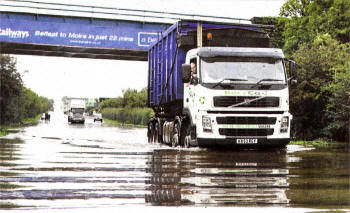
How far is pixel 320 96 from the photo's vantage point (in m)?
23.3

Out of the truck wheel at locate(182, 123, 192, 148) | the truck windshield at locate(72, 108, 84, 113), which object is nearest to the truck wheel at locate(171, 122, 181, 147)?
the truck wheel at locate(182, 123, 192, 148)

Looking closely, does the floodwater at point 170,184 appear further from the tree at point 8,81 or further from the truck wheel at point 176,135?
the tree at point 8,81

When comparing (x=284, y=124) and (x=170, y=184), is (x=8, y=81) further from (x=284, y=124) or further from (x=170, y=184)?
(x=170, y=184)

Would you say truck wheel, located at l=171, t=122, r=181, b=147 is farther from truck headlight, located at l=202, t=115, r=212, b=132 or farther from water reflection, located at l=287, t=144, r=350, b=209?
water reflection, located at l=287, t=144, r=350, b=209

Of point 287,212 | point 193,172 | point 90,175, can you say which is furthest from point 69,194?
point 193,172

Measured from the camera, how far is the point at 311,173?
30.3 feet

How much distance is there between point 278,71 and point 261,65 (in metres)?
0.50

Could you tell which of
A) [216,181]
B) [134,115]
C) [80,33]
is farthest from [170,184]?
[134,115]

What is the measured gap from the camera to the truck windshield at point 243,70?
13.5m

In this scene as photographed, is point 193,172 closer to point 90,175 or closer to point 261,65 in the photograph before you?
point 90,175

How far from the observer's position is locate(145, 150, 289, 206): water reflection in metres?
Result: 5.93

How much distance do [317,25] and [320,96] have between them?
323 inches

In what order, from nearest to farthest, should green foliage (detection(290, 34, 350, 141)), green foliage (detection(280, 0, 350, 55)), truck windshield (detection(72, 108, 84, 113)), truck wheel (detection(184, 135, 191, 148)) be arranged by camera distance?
truck wheel (detection(184, 135, 191, 148)) → green foliage (detection(290, 34, 350, 141)) → green foliage (detection(280, 0, 350, 55)) → truck windshield (detection(72, 108, 84, 113))

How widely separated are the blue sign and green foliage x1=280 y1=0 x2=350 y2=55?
8.87m
